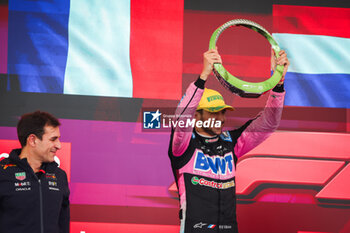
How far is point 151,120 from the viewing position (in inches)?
114

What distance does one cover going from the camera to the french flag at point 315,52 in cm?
301

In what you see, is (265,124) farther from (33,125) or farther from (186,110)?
(33,125)

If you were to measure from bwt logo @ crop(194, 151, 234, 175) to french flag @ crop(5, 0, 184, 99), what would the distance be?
2.68 feet

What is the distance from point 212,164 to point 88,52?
1.41 metres

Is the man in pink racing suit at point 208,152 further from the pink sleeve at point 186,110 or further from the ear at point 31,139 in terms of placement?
the ear at point 31,139

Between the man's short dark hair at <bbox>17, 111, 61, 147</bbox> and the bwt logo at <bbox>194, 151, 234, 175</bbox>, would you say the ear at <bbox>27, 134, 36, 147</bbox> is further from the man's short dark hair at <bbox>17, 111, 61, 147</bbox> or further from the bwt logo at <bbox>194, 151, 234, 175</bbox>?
the bwt logo at <bbox>194, 151, 234, 175</bbox>

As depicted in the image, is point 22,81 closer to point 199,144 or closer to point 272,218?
point 199,144

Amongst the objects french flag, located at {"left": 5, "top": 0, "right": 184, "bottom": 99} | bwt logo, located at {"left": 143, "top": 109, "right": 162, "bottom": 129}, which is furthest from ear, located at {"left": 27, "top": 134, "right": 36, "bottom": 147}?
bwt logo, located at {"left": 143, "top": 109, "right": 162, "bottom": 129}

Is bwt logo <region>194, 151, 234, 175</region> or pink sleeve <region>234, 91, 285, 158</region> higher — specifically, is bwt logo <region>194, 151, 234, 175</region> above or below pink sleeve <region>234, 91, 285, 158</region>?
below

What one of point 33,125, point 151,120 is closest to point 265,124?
point 151,120

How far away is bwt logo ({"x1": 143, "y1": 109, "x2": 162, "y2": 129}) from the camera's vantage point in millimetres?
2896

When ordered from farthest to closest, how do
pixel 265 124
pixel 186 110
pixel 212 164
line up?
1. pixel 265 124
2. pixel 212 164
3. pixel 186 110

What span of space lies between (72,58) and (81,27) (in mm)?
263

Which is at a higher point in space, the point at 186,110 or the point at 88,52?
the point at 88,52
